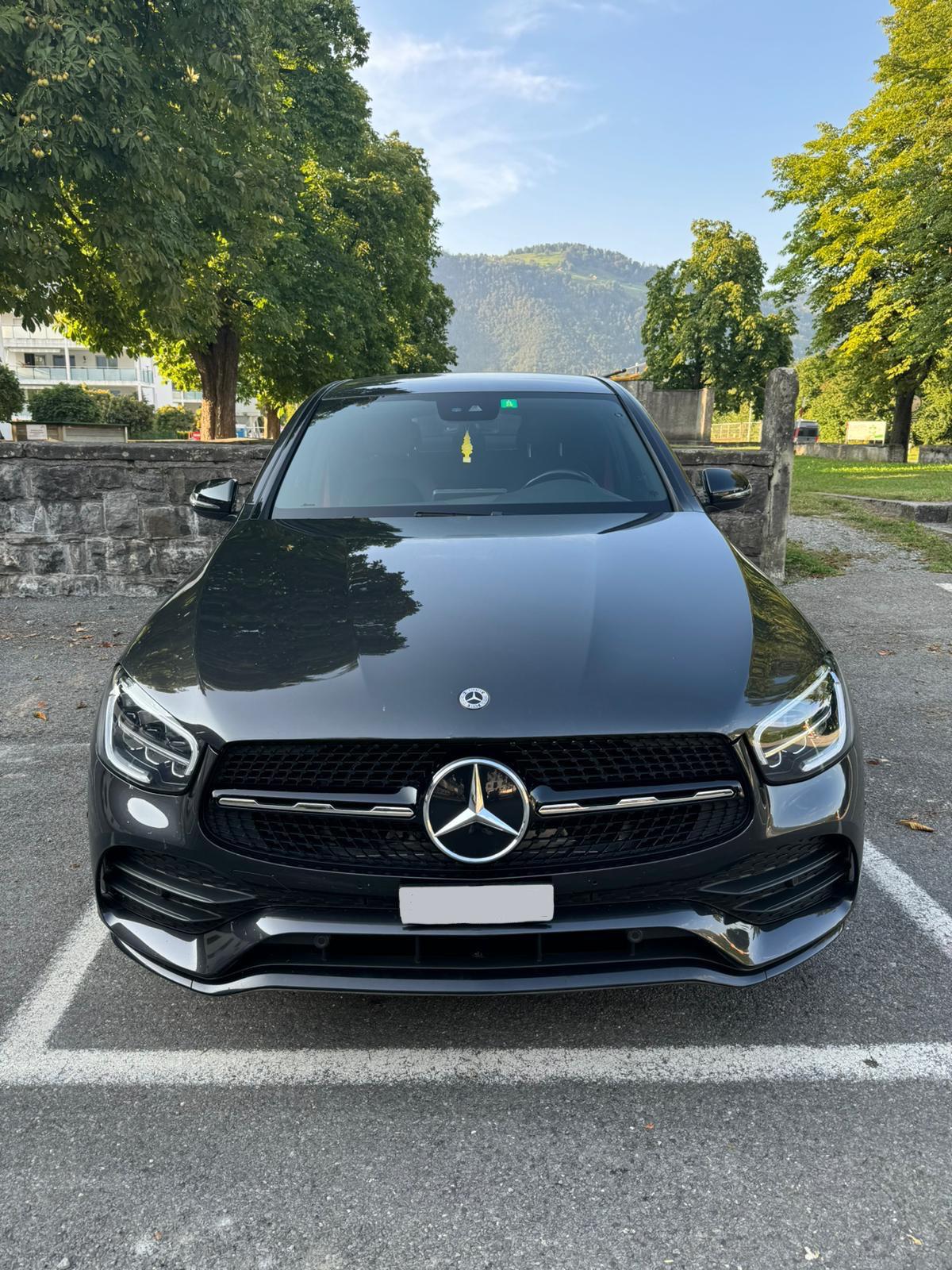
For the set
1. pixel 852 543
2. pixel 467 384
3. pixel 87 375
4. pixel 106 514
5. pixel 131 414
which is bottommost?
pixel 852 543

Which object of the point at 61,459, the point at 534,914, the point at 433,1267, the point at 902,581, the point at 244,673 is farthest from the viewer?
the point at 902,581

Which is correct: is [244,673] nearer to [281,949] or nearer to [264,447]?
[281,949]

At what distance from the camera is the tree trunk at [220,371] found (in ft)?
67.0

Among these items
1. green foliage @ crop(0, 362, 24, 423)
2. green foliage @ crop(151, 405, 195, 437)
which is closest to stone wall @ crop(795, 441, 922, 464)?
green foliage @ crop(0, 362, 24, 423)

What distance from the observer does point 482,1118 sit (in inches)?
75.6

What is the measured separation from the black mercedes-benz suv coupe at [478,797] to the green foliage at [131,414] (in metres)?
47.3

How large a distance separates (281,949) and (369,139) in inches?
1022

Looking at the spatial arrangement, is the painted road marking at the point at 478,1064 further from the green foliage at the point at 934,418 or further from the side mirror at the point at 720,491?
the green foliage at the point at 934,418

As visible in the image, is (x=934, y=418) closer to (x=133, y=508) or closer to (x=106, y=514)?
(x=133, y=508)

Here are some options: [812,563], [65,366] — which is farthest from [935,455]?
[65,366]

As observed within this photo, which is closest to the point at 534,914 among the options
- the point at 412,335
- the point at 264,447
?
the point at 264,447

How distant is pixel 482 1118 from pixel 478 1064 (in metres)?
0.17

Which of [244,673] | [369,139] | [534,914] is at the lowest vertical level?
[534,914]

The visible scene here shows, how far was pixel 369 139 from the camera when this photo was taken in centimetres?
2375
